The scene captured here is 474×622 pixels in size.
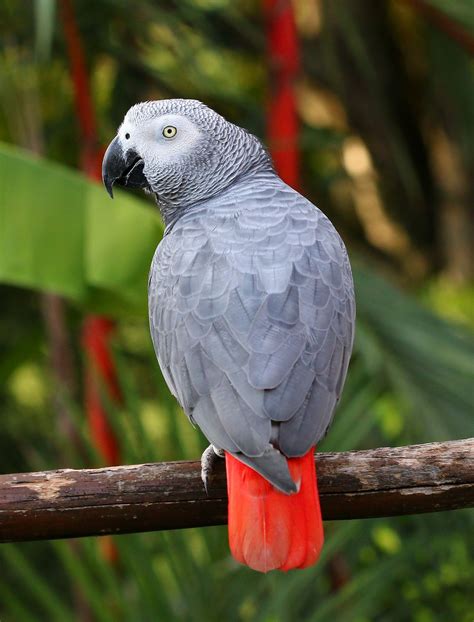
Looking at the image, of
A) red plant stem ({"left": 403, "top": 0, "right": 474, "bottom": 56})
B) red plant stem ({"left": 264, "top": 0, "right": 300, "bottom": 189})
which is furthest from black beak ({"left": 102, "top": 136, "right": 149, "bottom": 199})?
red plant stem ({"left": 403, "top": 0, "right": 474, "bottom": 56})

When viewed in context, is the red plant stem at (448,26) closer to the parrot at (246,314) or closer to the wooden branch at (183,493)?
the parrot at (246,314)

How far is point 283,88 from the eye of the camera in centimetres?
177

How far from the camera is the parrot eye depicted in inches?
44.3

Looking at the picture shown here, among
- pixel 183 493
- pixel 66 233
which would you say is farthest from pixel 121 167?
pixel 183 493

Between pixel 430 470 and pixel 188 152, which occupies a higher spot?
pixel 188 152

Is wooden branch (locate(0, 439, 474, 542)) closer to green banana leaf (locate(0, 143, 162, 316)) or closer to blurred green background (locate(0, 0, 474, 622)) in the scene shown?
blurred green background (locate(0, 0, 474, 622))

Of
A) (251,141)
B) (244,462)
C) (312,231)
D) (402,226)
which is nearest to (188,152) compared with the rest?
(251,141)

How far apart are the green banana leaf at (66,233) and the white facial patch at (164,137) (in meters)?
0.29

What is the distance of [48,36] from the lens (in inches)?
58.2

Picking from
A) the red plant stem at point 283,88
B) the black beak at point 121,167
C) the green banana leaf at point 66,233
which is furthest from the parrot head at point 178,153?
the red plant stem at point 283,88

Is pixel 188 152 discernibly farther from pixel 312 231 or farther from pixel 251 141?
pixel 312 231

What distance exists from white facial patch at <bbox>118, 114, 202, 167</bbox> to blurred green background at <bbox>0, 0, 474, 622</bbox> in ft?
0.96

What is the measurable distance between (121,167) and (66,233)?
0.27 m

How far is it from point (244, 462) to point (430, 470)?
23 cm
